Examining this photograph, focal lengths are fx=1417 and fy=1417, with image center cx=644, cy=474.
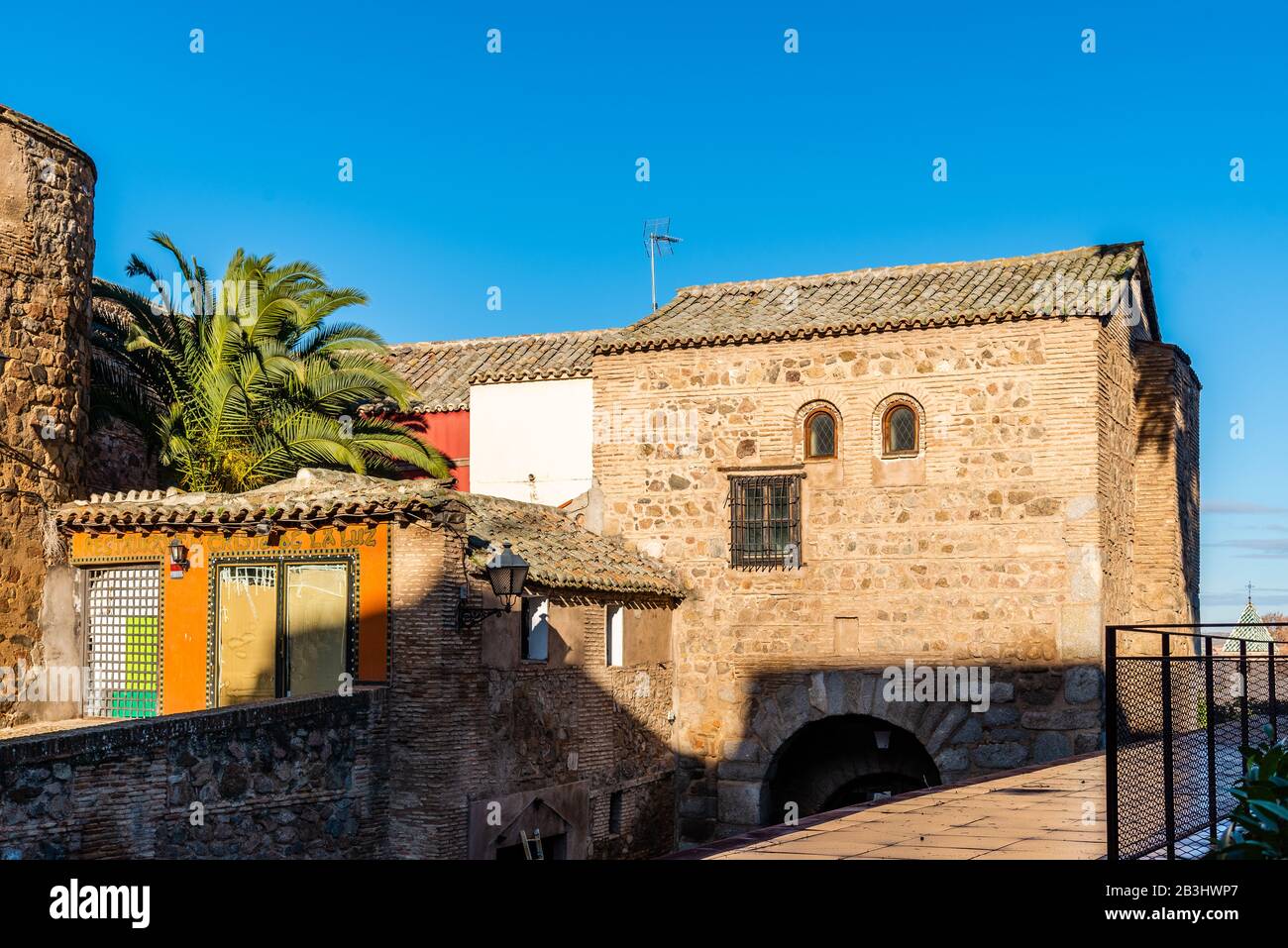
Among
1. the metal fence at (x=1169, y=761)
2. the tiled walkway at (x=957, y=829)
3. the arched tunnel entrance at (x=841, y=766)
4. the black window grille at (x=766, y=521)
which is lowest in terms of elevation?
the arched tunnel entrance at (x=841, y=766)

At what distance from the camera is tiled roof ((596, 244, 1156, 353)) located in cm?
1688

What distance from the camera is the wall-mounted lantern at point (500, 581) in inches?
530

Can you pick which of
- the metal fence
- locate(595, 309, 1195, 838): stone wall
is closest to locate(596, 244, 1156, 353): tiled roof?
locate(595, 309, 1195, 838): stone wall

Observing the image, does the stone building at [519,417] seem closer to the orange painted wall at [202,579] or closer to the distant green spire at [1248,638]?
the orange painted wall at [202,579]

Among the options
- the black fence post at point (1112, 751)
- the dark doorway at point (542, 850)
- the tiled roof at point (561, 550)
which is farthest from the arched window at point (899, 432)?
the black fence post at point (1112, 751)

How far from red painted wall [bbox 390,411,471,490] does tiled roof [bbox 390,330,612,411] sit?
0.18 meters

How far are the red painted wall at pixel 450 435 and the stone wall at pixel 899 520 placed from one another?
12.5 feet

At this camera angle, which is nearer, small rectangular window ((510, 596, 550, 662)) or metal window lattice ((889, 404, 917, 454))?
small rectangular window ((510, 596, 550, 662))

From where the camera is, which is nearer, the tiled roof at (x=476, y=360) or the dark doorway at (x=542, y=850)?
the dark doorway at (x=542, y=850)

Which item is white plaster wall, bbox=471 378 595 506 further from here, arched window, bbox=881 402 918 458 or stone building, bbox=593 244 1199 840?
arched window, bbox=881 402 918 458

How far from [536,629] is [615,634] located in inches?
65.9

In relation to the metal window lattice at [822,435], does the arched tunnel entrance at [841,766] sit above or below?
below

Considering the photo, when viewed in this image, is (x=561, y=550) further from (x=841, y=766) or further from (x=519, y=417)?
(x=841, y=766)

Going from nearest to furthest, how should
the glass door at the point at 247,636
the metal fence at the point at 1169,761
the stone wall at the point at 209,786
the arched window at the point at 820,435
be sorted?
the metal fence at the point at 1169,761 → the stone wall at the point at 209,786 → the glass door at the point at 247,636 → the arched window at the point at 820,435
